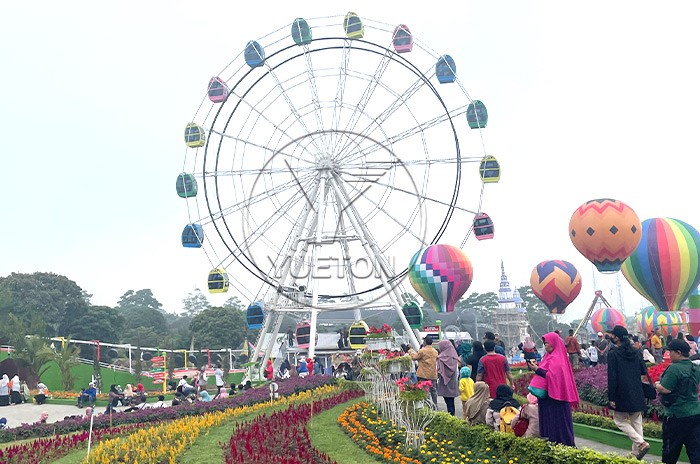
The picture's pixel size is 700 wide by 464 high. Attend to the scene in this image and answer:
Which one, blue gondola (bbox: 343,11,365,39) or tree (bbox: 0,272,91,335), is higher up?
blue gondola (bbox: 343,11,365,39)

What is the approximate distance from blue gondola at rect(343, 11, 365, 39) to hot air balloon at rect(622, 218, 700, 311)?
18.9 metres

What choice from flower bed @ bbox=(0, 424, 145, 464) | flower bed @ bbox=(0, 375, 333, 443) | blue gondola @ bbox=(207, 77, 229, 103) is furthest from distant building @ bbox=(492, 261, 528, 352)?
flower bed @ bbox=(0, 424, 145, 464)

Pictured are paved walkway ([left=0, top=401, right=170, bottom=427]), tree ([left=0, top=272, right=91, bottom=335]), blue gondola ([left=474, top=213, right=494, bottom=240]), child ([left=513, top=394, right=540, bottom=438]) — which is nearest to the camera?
child ([left=513, top=394, right=540, bottom=438])

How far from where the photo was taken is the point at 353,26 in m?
30.4

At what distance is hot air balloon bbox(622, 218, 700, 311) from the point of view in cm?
3178

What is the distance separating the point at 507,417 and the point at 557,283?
34.9m

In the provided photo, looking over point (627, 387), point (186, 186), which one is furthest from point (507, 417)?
point (186, 186)

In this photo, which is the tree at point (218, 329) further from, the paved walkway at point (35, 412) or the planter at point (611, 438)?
the planter at point (611, 438)

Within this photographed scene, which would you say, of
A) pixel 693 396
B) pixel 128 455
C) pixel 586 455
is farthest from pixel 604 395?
pixel 128 455

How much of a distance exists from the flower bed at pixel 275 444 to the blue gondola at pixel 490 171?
20.0 metres

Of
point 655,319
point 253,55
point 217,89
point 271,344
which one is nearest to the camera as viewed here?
point 271,344

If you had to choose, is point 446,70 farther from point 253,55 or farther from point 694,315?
point 694,315

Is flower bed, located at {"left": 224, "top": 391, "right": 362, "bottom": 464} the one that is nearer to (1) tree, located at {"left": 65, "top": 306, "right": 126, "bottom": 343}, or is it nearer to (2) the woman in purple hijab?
(2) the woman in purple hijab

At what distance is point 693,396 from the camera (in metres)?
7.08
